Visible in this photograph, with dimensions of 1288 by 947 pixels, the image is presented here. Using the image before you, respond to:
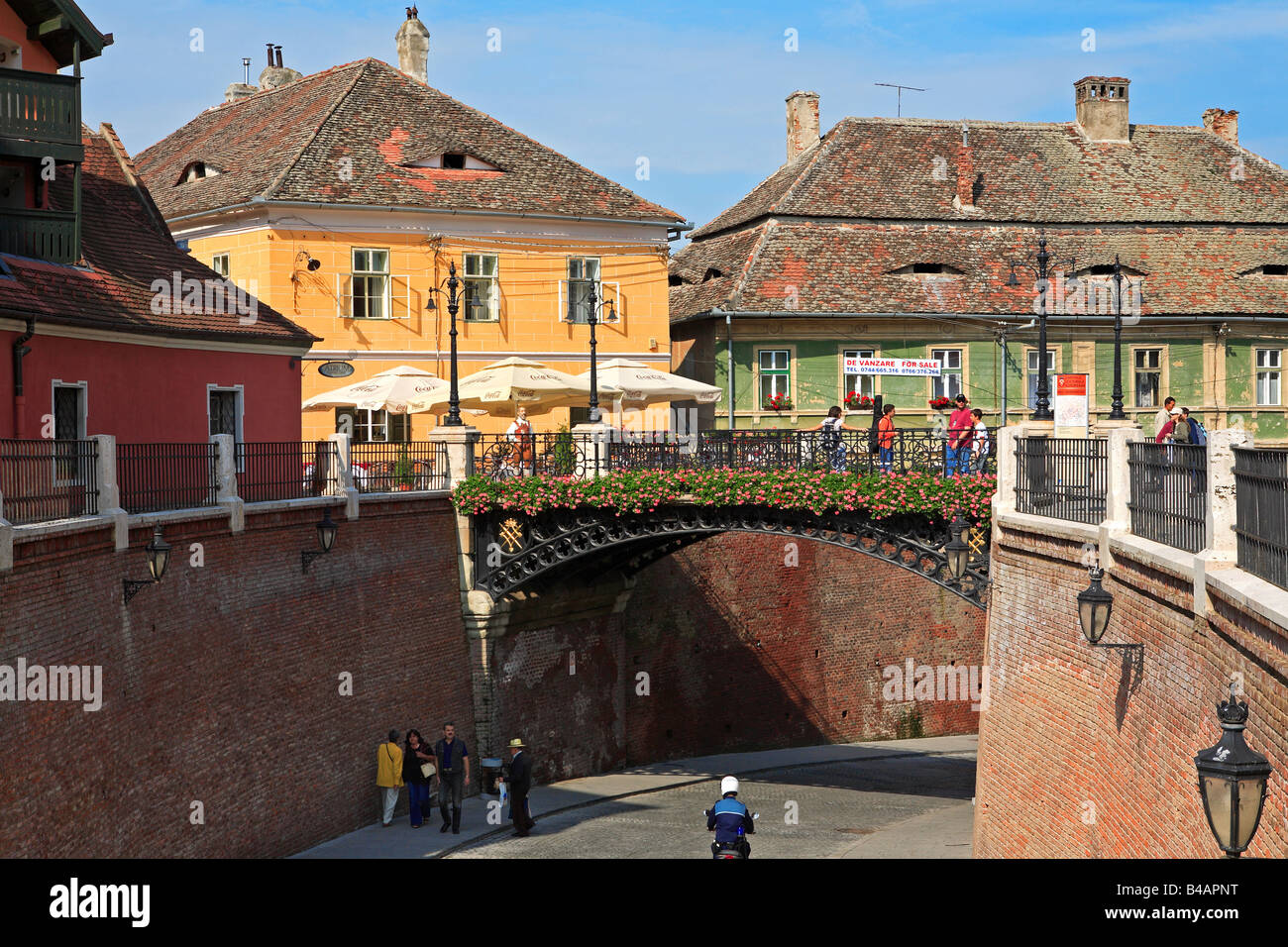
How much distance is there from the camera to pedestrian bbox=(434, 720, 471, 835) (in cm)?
2525

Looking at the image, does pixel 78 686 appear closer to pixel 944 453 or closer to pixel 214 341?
pixel 214 341

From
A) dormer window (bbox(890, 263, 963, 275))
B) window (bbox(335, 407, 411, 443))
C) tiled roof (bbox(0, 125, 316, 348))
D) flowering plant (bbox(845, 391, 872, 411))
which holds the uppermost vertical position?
dormer window (bbox(890, 263, 963, 275))

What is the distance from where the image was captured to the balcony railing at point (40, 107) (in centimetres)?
2212

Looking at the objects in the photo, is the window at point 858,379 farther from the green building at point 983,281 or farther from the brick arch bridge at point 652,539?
the brick arch bridge at point 652,539

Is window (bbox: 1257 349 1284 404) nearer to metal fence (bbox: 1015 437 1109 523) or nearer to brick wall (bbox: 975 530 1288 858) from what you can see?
brick wall (bbox: 975 530 1288 858)

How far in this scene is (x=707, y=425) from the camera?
39.5 meters

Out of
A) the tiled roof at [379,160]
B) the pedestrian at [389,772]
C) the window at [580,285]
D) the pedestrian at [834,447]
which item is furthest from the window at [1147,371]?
the pedestrian at [389,772]

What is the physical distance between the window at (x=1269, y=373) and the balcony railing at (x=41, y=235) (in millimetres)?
29664

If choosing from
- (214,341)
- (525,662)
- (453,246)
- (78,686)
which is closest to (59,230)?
(214,341)

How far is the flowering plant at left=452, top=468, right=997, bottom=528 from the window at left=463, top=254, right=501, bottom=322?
8.84m

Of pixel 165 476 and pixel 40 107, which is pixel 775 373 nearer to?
pixel 40 107

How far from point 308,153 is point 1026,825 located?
23469 millimetres

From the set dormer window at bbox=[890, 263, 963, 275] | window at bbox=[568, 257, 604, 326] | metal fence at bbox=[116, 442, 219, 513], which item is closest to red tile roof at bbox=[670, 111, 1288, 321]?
dormer window at bbox=[890, 263, 963, 275]

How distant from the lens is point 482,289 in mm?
36531
